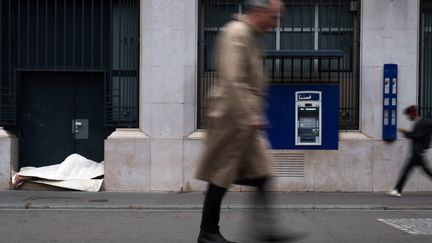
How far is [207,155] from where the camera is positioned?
5.36m

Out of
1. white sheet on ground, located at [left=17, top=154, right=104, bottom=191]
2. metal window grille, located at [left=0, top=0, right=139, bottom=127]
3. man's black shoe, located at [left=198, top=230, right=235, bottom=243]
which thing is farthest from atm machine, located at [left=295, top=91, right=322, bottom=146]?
man's black shoe, located at [left=198, top=230, right=235, bottom=243]

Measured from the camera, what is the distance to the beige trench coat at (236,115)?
16.8 ft

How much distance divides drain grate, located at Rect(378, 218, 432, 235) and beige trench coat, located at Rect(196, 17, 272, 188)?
383 centimetres

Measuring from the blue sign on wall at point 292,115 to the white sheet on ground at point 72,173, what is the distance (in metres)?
Result: 3.68

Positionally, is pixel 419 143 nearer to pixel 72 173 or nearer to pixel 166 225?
pixel 166 225

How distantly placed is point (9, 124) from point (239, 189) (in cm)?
494

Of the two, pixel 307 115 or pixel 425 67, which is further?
pixel 425 67

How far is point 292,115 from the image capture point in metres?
13.3

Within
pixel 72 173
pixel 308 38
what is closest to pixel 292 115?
pixel 308 38

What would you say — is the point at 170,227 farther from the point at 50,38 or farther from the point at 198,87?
the point at 50,38

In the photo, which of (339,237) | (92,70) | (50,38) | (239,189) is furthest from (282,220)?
(50,38)

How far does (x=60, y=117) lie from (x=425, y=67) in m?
7.72

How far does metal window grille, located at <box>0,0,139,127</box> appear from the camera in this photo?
1364 cm

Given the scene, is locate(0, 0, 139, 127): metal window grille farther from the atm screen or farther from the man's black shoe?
the man's black shoe
